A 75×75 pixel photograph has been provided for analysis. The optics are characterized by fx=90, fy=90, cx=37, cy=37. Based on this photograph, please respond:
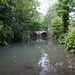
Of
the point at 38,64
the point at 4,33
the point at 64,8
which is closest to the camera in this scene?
the point at 38,64

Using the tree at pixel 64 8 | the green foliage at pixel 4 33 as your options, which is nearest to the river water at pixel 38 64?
the green foliage at pixel 4 33

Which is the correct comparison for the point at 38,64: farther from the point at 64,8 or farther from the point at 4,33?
the point at 64,8

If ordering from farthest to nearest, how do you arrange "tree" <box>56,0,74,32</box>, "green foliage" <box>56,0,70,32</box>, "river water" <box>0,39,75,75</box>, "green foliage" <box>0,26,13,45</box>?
"green foliage" <box>56,0,70,32</box>
"tree" <box>56,0,74,32</box>
"green foliage" <box>0,26,13,45</box>
"river water" <box>0,39,75,75</box>

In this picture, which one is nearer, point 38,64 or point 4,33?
point 38,64

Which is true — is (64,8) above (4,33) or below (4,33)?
above

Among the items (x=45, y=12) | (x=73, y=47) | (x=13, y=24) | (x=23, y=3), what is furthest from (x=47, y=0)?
(x=23, y=3)

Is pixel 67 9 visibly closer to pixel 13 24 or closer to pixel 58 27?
pixel 58 27

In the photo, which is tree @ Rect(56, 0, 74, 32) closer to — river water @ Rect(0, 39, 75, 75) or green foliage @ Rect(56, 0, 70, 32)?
green foliage @ Rect(56, 0, 70, 32)

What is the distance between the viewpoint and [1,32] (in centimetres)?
820

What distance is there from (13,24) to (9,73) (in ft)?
29.2

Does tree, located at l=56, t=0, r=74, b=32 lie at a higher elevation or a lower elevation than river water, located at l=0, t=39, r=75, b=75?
higher

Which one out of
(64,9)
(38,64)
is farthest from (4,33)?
(64,9)

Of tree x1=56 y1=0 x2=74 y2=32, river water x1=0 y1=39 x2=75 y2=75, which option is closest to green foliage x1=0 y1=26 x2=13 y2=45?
river water x1=0 y1=39 x2=75 y2=75

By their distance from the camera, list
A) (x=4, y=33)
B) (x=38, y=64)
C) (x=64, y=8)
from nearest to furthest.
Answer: (x=38, y=64) → (x=4, y=33) → (x=64, y=8)
